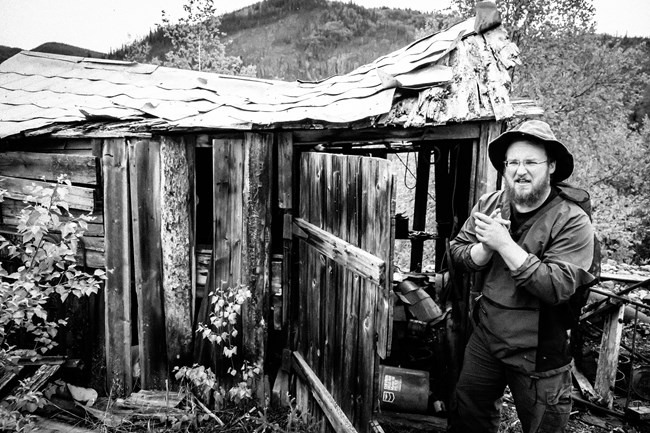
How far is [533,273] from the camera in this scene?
2.23 m

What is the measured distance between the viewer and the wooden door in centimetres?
257

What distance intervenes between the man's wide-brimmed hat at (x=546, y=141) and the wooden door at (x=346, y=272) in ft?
2.69

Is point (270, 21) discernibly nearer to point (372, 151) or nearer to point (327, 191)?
point (372, 151)

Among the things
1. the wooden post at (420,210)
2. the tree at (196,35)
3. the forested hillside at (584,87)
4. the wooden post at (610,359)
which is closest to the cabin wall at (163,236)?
the wooden post at (420,210)

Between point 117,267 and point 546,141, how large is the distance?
12.3 ft

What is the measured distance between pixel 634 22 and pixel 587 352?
22.8 meters

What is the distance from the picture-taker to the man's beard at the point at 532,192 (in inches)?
97.3

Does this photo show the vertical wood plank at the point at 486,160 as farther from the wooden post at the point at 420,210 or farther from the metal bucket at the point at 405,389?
the wooden post at the point at 420,210

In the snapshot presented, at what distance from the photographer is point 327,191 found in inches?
→ 129

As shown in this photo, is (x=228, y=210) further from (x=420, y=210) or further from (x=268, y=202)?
(x=420, y=210)

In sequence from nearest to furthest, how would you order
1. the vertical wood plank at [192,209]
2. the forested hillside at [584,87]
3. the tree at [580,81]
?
the vertical wood plank at [192,209]
the forested hillside at [584,87]
the tree at [580,81]

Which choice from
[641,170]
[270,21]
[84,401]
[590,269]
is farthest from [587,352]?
[270,21]

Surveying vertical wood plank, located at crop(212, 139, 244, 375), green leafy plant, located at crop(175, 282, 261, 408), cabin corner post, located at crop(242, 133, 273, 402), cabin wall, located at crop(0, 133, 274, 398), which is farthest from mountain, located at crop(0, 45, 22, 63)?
green leafy plant, located at crop(175, 282, 261, 408)

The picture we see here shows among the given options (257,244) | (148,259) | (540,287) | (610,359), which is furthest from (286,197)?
(610,359)
